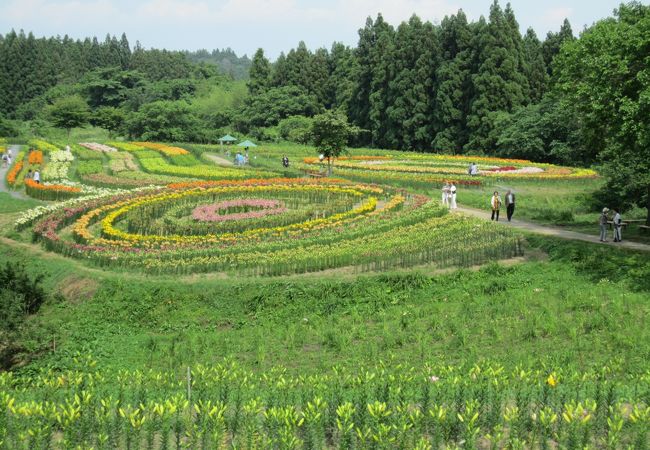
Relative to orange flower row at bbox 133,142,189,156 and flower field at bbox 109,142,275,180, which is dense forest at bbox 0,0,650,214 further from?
orange flower row at bbox 133,142,189,156

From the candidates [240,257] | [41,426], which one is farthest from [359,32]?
[41,426]

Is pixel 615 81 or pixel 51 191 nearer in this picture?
pixel 615 81

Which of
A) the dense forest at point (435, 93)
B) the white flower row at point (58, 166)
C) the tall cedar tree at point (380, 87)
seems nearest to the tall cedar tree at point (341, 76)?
the dense forest at point (435, 93)

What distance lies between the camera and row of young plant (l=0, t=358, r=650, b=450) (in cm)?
909

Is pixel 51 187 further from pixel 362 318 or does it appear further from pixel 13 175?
pixel 362 318

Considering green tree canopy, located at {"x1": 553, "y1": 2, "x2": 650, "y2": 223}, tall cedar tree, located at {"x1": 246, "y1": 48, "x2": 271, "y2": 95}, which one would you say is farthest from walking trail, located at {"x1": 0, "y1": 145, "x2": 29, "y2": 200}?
tall cedar tree, located at {"x1": 246, "y1": 48, "x2": 271, "y2": 95}

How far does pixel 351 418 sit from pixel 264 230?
16442mm

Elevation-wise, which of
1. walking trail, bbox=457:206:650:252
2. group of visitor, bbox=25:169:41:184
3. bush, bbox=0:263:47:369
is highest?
walking trail, bbox=457:206:650:252

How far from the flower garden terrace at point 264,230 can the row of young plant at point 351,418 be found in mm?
10033

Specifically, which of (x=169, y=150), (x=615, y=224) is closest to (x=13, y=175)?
(x=169, y=150)

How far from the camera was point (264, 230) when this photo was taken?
2566 centimetres

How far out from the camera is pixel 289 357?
50.9 feet

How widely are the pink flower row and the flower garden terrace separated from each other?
5cm

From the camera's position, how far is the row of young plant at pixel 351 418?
909cm
